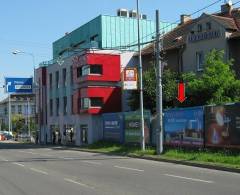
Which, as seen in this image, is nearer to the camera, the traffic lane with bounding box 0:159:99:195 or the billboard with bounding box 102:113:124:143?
the traffic lane with bounding box 0:159:99:195

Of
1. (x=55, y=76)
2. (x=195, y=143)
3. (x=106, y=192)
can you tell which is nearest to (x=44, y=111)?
(x=55, y=76)

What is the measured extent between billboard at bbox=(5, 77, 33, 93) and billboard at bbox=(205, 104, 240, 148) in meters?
37.9

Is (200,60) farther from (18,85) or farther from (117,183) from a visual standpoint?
(117,183)

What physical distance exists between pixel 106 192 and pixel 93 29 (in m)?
50.7

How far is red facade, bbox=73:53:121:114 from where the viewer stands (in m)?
51.5

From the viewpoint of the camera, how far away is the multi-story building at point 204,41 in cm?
4082

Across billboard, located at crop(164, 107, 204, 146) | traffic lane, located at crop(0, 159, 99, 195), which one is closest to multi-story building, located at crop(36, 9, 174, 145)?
Result: billboard, located at crop(164, 107, 204, 146)

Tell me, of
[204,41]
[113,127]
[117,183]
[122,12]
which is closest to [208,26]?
[204,41]

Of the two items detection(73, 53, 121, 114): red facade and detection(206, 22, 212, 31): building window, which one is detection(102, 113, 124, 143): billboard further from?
detection(206, 22, 212, 31): building window

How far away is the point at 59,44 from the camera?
75.1 metres

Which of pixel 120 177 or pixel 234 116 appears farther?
pixel 234 116

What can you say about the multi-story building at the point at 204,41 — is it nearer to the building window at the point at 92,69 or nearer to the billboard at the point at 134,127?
the billboard at the point at 134,127

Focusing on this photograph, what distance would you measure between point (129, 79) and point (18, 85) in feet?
102

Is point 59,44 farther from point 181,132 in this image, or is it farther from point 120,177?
point 120,177
